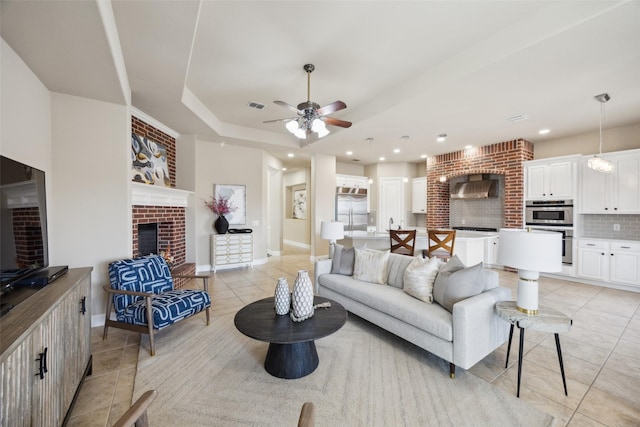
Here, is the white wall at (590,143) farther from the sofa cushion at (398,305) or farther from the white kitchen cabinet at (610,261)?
the sofa cushion at (398,305)

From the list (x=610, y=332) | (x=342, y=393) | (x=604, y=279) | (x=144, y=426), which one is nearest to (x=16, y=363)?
(x=144, y=426)

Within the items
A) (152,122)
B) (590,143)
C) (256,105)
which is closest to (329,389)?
(256,105)

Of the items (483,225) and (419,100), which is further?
(483,225)

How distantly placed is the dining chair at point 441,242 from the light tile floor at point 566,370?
4.84ft

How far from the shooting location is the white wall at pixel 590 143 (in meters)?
4.76

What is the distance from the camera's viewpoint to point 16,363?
1092mm

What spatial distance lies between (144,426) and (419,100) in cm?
403

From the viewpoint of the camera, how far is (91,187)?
120 inches

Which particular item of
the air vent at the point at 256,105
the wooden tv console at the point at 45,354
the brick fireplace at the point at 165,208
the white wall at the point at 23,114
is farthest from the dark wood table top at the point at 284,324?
the air vent at the point at 256,105

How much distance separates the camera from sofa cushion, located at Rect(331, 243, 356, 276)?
3.54m

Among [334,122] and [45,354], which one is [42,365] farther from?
[334,122]

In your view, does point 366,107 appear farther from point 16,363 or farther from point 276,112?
point 16,363

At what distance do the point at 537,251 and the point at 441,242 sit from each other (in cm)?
246

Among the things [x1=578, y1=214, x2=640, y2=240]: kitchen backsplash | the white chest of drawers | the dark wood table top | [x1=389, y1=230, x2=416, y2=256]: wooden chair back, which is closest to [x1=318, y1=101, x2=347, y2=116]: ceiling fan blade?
the dark wood table top
